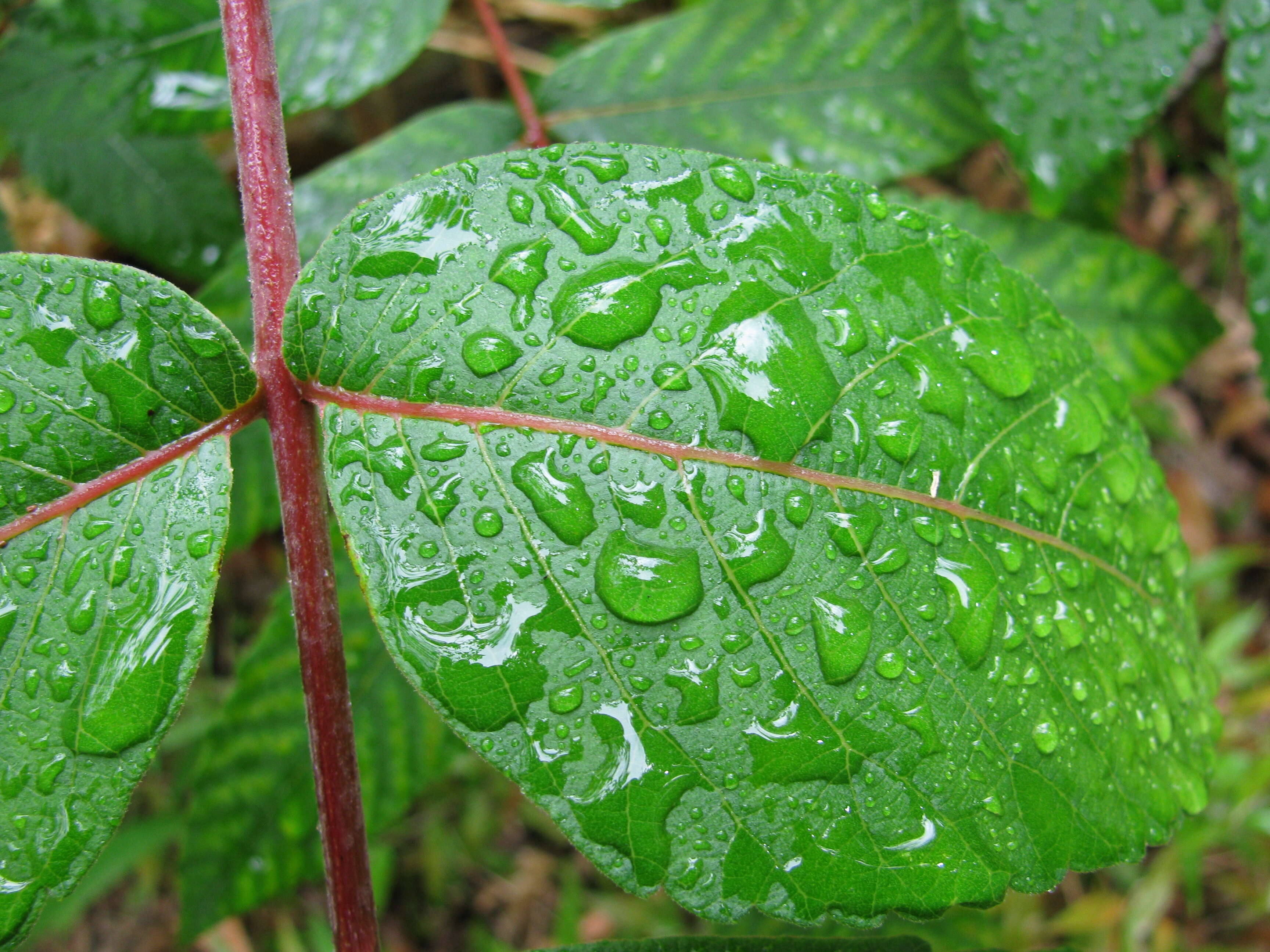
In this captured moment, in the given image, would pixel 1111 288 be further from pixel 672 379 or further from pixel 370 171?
pixel 370 171

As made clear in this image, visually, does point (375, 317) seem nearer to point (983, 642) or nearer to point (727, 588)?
point (727, 588)

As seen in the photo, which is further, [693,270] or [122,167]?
[122,167]

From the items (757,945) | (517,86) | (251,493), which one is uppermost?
(517,86)

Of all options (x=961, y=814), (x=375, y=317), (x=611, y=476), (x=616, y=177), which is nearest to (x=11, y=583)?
(x=375, y=317)

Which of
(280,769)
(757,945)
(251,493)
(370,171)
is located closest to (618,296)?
(757,945)

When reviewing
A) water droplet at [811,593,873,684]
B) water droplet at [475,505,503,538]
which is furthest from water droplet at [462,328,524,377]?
water droplet at [811,593,873,684]

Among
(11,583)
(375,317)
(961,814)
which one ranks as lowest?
(961,814)
